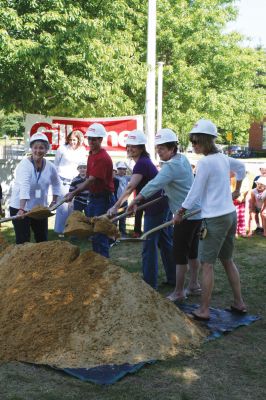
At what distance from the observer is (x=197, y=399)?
354 centimetres

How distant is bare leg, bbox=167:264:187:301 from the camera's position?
5.61 meters

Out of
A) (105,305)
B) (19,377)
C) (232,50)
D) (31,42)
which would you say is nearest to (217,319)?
(105,305)

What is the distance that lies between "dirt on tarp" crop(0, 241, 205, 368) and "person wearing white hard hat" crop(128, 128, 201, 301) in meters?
0.92

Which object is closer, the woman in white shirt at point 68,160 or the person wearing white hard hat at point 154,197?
the person wearing white hard hat at point 154,197

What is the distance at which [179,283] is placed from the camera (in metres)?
5.68

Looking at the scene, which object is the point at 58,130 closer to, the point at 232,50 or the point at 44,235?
the point at 44,235

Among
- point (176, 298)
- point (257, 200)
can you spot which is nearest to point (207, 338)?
point (176, 298)

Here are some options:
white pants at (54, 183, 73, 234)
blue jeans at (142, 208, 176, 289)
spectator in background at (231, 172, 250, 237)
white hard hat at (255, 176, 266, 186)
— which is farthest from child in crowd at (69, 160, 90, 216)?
white hard hat at (255, 176, 266, 186)

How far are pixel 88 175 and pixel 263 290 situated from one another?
250 centimetres

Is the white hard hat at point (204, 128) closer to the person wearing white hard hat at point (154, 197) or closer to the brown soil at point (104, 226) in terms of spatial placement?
the person wearing white hard hat at point (154, 197)

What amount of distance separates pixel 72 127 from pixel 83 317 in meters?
8.65

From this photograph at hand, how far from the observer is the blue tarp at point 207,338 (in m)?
3.84

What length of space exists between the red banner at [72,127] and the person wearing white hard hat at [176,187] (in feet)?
23.4

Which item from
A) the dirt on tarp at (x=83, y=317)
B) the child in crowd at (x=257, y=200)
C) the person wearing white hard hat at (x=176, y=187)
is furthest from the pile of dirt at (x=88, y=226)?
the child in crowd at (x=257, y=200)
